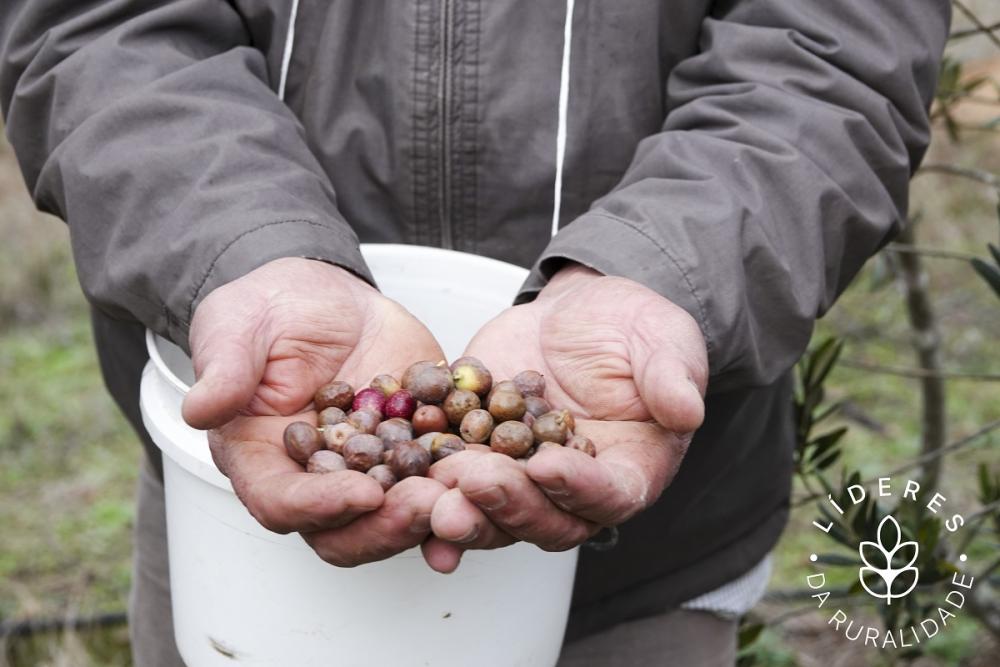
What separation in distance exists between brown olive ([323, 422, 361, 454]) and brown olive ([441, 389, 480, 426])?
0.47 ft

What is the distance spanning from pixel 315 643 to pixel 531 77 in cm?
80

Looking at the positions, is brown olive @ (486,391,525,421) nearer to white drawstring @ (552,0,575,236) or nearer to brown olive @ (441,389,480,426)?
brown olive @ (441,389,480,426)

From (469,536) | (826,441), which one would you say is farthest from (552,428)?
(826,441)

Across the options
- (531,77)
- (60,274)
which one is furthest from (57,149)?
(60,274)

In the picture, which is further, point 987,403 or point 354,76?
point 987,403

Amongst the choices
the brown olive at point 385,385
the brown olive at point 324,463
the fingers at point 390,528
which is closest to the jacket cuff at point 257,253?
the brown olive at point 385,385

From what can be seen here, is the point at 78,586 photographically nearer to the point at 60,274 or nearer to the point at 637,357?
the point at 60,274

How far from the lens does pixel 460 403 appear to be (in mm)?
1582

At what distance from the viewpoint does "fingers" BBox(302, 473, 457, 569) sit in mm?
1273

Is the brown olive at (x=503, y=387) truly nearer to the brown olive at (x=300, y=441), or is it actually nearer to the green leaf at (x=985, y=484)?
the brown olive at (x=300, y=441)

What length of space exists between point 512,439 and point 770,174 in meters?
0.48

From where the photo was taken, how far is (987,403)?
4.08m

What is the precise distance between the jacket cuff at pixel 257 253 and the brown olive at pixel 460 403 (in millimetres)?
208

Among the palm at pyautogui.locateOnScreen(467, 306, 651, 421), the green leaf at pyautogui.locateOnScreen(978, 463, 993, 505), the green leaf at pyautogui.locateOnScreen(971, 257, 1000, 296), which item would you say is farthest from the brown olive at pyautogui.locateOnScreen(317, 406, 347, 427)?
the green leaf at pyautogui.locateOnScreen(978, 463, 993, 505)
